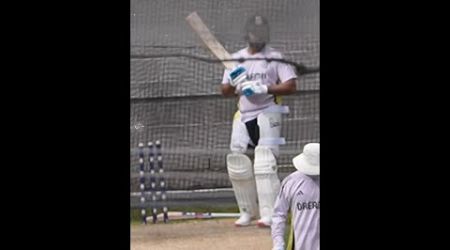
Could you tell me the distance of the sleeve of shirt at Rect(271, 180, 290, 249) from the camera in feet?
11.0

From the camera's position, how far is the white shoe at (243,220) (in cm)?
353

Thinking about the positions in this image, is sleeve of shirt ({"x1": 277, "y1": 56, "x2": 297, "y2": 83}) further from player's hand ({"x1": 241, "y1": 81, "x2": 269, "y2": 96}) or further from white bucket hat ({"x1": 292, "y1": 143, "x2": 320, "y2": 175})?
white bucket hat ({"x1": 292, "y1": 143, "x2": 320, "y2": 175})

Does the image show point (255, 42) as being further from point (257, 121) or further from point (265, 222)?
point (265, 222)

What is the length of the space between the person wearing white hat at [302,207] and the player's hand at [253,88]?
268 mm

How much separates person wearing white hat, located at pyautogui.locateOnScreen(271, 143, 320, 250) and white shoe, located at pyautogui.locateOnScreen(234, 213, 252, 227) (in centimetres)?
14

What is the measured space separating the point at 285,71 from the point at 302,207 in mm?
493

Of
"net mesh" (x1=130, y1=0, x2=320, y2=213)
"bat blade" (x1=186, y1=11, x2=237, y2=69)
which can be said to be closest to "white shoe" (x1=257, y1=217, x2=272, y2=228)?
"net mesh" (x1=130, y1=0, x2=320, y2=213)

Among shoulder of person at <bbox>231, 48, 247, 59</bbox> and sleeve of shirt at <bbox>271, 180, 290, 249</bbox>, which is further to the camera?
shoulder of person at <bbox>231, 48, 247, 59</bbox>

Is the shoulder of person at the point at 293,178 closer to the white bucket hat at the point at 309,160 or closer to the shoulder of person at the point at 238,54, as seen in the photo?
the white bucket hat at the point at 309,160

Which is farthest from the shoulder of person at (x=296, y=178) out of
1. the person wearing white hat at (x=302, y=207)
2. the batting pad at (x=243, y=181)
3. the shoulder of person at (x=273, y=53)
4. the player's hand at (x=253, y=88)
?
the shoulder of person at (x=273, y=53)

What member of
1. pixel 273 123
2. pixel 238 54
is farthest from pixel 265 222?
pixel 238 54

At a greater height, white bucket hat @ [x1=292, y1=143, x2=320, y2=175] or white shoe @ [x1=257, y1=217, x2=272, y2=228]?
white bucket hat @ [x1=292, y1=143, x2=320, y2=175]

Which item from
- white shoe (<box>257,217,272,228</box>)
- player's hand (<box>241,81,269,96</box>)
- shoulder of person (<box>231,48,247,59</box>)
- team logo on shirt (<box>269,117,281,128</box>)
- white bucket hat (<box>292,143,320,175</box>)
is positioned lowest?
white shoe (<box>257,217,272,228</box>)
